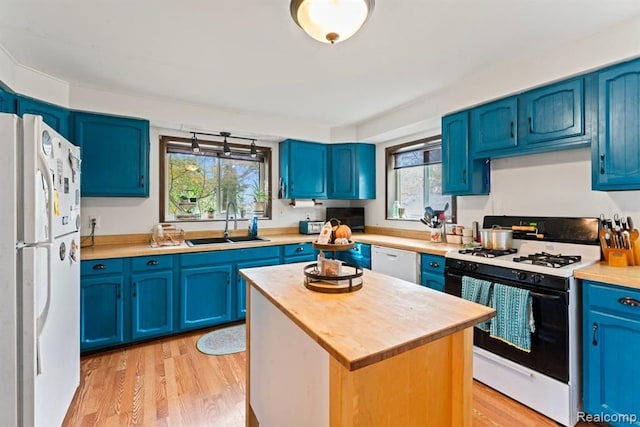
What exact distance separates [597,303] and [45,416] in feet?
9.55

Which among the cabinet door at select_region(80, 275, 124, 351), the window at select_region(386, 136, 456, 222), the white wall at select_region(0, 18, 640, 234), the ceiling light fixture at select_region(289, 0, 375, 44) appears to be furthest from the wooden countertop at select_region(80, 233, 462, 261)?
the ceiling light fixture at select_region(289, 0, 375, 44)

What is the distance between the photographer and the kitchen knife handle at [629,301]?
1.52 meters

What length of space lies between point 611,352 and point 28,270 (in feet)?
9.61

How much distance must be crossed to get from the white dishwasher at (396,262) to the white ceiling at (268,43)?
1.55 meters

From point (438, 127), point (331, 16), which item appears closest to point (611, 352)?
point (331, 16)

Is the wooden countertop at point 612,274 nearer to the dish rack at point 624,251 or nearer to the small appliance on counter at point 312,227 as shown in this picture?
the dish rack at point 624,251

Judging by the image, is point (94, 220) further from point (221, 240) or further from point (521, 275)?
point (521, 275)

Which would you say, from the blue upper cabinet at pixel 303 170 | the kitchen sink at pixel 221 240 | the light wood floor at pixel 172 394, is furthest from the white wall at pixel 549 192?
the kitchen sink at pixel 221 240

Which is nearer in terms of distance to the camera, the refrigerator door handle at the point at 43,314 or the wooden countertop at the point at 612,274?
the refrigerator door handle at the point at 43,314

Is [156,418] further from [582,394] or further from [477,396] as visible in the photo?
[582,394]

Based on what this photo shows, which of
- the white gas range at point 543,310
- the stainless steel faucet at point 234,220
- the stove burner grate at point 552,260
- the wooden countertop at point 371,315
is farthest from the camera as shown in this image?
the stainless steel faucet at point 234,220

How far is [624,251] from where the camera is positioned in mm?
1853

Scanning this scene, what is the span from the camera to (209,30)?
1.82 m

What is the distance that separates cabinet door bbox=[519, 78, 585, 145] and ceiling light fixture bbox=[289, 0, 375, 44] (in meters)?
1.61
